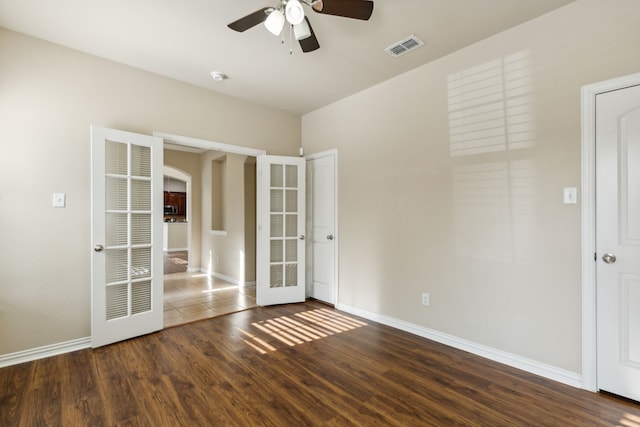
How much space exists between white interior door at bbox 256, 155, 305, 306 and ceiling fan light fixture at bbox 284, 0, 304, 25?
8.47 feet

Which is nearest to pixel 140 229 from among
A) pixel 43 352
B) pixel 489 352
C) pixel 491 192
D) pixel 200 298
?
pixel 43 352

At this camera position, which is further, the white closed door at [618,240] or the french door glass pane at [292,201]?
the french door glass pane at [292,201]

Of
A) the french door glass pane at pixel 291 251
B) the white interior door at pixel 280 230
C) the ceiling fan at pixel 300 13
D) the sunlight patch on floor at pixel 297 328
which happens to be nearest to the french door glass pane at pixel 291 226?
the white interior door at pixel 280 230

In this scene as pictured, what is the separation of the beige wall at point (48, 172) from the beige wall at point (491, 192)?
2848mm

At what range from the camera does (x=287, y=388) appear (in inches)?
88.1

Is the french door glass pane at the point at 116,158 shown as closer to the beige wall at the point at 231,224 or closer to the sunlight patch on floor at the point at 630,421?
the beige wall at the point at 231,224

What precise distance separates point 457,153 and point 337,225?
1816mm

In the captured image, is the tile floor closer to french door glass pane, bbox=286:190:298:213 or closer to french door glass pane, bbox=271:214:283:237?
french door glass pane, bbox=271:214:283:237

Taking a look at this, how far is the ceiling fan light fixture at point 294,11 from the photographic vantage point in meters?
1.74

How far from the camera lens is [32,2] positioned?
7.43ft

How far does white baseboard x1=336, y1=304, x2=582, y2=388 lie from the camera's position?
2.31m

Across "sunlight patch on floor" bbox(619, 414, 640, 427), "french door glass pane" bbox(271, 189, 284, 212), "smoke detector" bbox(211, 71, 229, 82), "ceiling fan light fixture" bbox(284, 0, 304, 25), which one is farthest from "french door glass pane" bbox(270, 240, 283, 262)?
"sunlight patch on floor" bbox(619, 414, 640, 427)

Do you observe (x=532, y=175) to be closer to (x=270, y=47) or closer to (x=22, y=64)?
(x=270, y=47)

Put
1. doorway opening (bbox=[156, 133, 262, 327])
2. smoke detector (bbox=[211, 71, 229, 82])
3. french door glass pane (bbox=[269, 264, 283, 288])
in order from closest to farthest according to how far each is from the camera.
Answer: smoke detector (bbox=[211, 71, 229, 82]), doorway opening (bbox=[156, 133, 262, 327]), french door glass pane (bbox=[269, 264, 283, 288])
